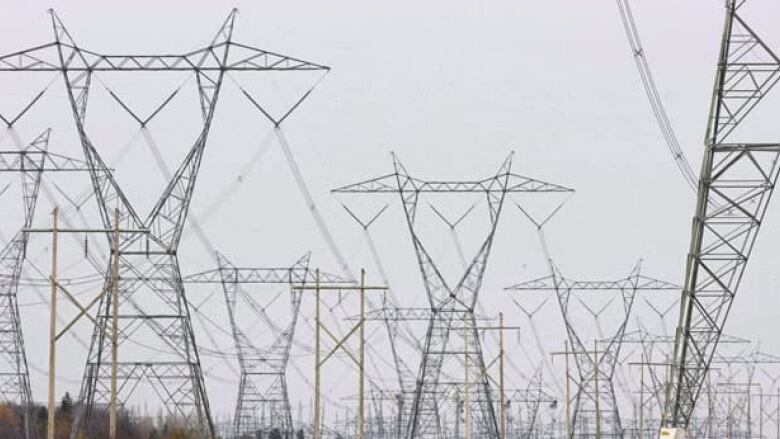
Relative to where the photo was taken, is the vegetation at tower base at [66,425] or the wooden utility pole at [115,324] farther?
the vegetation at tower base at [66,425]

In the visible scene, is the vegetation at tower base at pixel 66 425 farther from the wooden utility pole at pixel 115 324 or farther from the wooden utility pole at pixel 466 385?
the wooden utility pole at pixel 115 324

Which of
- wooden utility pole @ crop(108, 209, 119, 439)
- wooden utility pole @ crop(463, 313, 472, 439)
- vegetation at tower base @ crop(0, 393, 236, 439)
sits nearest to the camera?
wooden utility pole @ crop(108, 209, 119, 439)

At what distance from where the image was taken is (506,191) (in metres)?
88.8

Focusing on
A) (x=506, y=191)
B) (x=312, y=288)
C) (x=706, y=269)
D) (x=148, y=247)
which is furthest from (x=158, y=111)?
(x=506, y=191)

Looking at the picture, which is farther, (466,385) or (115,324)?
(466,385)

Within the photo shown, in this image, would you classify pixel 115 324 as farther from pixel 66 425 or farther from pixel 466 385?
pixel 66 425

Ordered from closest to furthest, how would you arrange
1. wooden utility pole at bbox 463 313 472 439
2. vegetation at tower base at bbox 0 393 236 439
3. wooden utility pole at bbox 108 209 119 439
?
wooden utility pole at bbox 108 209 119 439 → wooden utility pole at bbox 463 313 472 439 → vegetation at tower base at bbox 0 393 236 439

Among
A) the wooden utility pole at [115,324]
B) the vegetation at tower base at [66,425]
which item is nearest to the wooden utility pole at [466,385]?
the vegetation at tower base at [66,425]

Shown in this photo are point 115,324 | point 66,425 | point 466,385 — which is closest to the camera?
point 115,324

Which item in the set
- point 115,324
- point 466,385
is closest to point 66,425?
point 466,385

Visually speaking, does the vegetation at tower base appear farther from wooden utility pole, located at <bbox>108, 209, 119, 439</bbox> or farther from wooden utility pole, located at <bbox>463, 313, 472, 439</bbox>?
wooden utility pole, located at <bbox>108, 209, 119, 439</bbox>

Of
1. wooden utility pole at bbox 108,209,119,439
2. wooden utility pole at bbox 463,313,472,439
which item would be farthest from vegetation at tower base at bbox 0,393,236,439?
wooden utility pole at bbox 108,209,119,439

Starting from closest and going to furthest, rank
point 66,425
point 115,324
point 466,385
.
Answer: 1. point 115,324
2. point 466,385
3. point 66,425

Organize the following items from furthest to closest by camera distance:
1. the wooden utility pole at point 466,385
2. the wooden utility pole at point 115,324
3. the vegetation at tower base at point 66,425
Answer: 1. the vegetation at tower base at point 66,425
2. the wooden utility pole at point 466,385
3. the wooden utility pole at point 115,324
